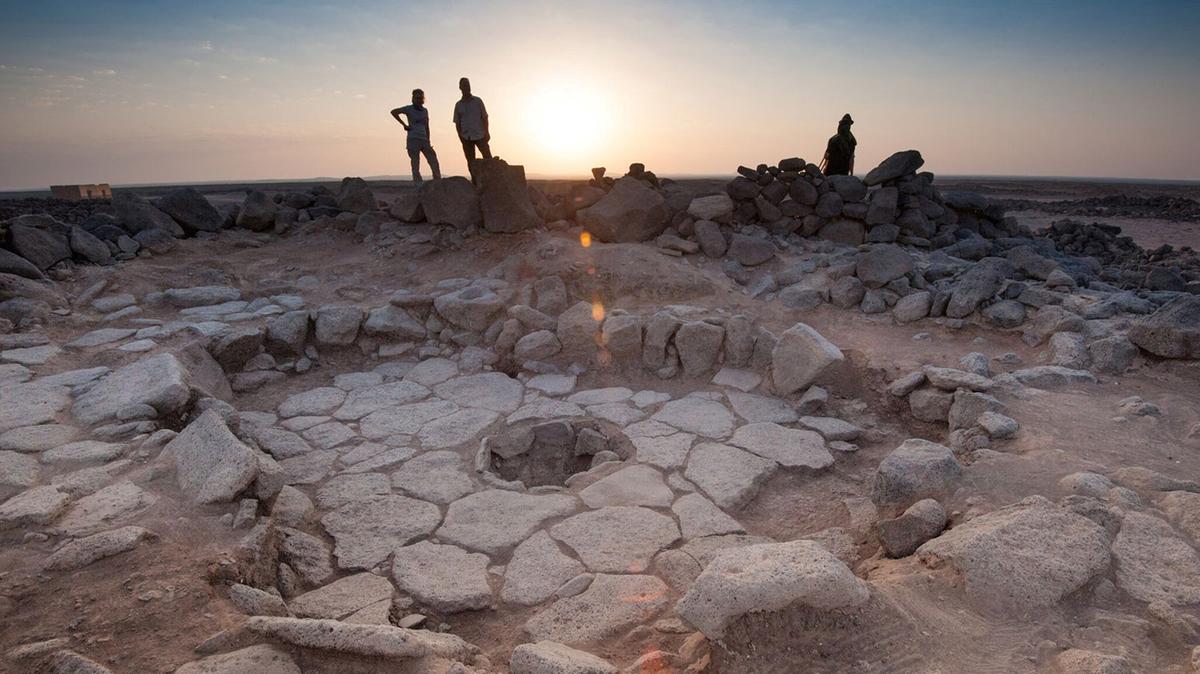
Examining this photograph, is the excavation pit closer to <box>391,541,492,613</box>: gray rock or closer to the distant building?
<box>391,541,492,613</box>: gray rock

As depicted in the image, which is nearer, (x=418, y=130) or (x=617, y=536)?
(x=617, y=536)

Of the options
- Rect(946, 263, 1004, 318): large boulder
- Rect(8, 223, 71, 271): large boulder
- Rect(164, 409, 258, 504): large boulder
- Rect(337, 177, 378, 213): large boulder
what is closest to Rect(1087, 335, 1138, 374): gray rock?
Rect(946, 263, 1004, 318): large boulder

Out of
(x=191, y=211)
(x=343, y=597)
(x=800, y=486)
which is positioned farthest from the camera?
(x=191, y=211)

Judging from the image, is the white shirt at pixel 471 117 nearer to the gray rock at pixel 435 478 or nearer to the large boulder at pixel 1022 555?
the gray rock at pixel 435 478

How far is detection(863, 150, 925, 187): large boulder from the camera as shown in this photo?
863 cm

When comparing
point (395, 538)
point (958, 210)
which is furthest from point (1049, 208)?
point (395, 538)

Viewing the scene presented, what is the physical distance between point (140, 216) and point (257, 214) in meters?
1.43

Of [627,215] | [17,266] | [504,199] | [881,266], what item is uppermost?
[504,199]

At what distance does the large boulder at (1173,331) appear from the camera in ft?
13.6

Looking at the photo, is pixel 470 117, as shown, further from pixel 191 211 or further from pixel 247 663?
pixel 247 663

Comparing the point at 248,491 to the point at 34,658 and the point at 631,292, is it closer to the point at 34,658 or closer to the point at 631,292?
the point at 34,658

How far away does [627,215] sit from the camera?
7578mm

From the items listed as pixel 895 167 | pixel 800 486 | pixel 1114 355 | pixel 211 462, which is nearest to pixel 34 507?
pixel 211 462

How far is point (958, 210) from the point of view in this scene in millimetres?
9180
